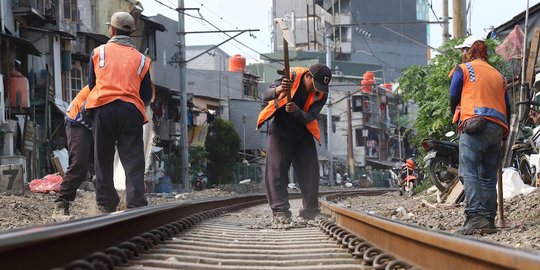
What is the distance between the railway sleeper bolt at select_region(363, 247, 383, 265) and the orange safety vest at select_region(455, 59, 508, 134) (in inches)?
110

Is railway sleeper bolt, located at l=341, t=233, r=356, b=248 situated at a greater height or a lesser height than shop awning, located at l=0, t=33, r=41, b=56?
lesser

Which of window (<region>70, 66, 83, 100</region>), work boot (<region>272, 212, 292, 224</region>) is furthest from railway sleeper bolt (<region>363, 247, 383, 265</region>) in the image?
window (<region>70, 66, 83, 100</region>)

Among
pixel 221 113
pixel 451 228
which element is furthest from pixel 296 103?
pixel 221 113

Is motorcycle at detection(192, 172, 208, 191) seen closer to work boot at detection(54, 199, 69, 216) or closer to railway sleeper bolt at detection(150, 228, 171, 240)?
work boot at detection(54, 199, 69, 216)

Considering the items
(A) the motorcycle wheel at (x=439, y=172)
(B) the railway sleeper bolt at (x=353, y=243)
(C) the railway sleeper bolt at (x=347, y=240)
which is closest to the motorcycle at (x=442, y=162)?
(A) the motorcycle wheel at (x=439, y=172)

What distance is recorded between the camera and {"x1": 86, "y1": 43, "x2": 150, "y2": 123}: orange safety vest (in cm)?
757

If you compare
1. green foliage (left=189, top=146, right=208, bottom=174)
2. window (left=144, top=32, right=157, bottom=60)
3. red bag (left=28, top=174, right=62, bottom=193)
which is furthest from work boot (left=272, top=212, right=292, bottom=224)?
window (left=144, top=32, right=157, bottom=60)

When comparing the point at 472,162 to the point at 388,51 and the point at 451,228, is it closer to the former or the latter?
the point at 451,228

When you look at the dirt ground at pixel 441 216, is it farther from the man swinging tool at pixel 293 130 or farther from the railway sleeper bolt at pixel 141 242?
the railway sleeper bolt at pixel 141 242

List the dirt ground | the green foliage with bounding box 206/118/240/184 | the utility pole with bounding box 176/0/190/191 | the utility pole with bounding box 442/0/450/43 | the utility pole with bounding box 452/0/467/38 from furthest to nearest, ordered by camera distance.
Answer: the green foliage with bounding box 206/118/240/184
the utility pole with bounding box 176/0/190/191
the utility pole with bounding box 442/0/450/43
the utility pole with bounding box 452/0/467/38
the dirt ground

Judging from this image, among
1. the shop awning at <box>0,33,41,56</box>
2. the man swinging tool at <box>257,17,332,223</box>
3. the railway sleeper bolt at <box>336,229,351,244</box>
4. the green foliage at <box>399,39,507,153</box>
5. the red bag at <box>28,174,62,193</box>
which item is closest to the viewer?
the railway sleeper bolt at <box>336,229,351,244</box>

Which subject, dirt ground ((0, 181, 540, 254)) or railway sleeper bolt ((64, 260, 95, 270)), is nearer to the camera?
railway sleeper bolt ((64, 260, 95, 270))

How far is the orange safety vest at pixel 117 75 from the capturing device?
7570 mm

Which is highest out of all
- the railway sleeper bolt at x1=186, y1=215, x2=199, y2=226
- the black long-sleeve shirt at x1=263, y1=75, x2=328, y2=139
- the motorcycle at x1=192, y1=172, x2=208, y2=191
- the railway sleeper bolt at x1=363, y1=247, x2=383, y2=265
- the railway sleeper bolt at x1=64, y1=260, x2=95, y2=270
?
the black long-sleeve shirt at x1=263, y1=75, x2=328, y2=139
